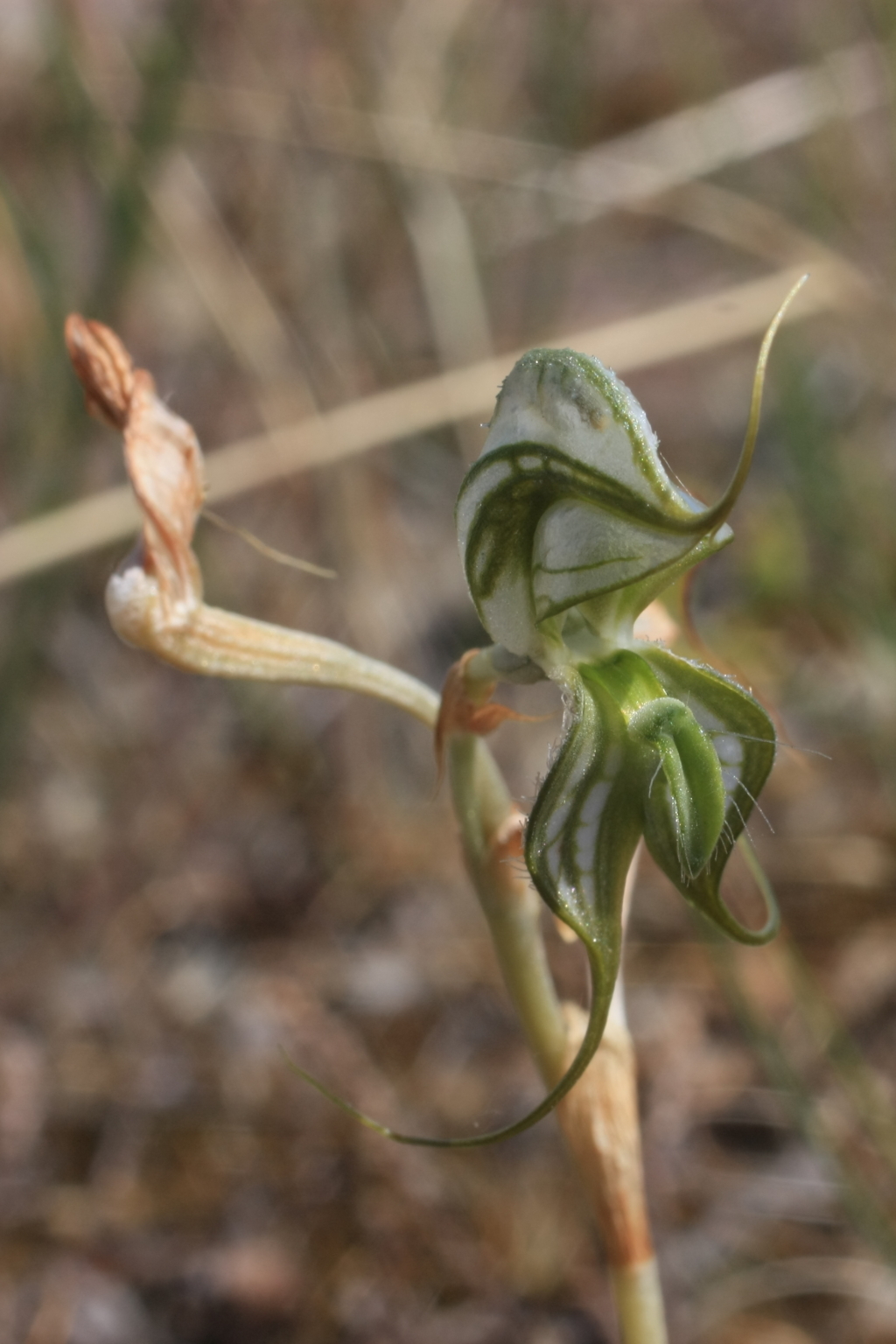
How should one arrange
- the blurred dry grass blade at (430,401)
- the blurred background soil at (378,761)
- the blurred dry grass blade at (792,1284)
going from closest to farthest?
the blurred dry grass blade at (792,1284), the blurred background soil at (378,761), the blurred dry grass blade at (430,401)

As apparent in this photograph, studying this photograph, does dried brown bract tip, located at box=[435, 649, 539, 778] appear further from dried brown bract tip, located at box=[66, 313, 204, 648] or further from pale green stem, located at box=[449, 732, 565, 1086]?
dried brown bract tip, located at box=[66, 313, 204, 648]

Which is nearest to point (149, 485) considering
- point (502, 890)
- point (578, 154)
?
point (502, 890)

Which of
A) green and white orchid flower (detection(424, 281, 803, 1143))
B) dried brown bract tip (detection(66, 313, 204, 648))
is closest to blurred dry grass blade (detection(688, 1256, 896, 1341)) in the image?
green and white orchid flower (detection(424, 281, 803, 1143))

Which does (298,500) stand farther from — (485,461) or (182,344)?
(485,461)

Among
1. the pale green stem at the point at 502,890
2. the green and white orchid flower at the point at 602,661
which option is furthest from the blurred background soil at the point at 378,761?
the green and white orchid flower at the point at 602,661

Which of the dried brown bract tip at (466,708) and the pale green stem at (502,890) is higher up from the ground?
the dried brown bract tip at (466,708)

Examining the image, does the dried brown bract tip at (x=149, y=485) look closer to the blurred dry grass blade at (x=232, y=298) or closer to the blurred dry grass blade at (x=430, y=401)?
the blurred dry grass blade at (x=430, y=401)
